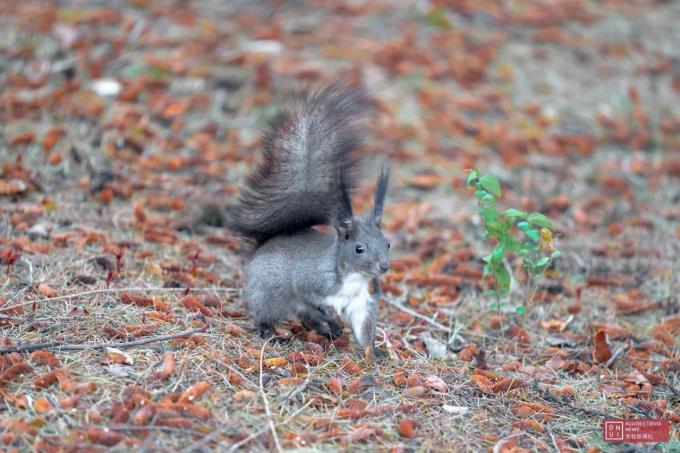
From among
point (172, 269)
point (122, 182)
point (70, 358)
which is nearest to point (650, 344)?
point (172, 269)

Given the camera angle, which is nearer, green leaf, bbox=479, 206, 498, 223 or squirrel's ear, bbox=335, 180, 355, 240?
squirrel's ear, bbox=335, 180, 355, 240

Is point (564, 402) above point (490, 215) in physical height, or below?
below

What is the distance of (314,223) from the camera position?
13.1 ft

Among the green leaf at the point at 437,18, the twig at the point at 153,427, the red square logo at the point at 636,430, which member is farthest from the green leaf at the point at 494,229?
the green leaf at the point at 437,18

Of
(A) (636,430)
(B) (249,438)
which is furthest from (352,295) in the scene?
(A) (636,430)

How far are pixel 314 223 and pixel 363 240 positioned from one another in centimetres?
45

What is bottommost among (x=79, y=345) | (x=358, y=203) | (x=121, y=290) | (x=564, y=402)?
(x=358, y=203)

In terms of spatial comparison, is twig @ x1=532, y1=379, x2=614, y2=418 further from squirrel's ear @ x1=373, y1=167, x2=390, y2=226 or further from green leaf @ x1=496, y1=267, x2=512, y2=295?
squirrel's ear @ x1=373, y1=167, x2=390, y2=226

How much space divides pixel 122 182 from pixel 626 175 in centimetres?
382

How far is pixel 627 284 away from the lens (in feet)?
15.7

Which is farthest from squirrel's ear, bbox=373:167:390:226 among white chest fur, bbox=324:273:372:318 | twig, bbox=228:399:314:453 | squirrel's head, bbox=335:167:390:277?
twig, bbox=228:399:314:453

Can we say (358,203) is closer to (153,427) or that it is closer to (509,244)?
(509,244)

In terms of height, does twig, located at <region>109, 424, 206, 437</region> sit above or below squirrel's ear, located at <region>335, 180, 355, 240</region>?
below

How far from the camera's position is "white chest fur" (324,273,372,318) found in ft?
12.0
